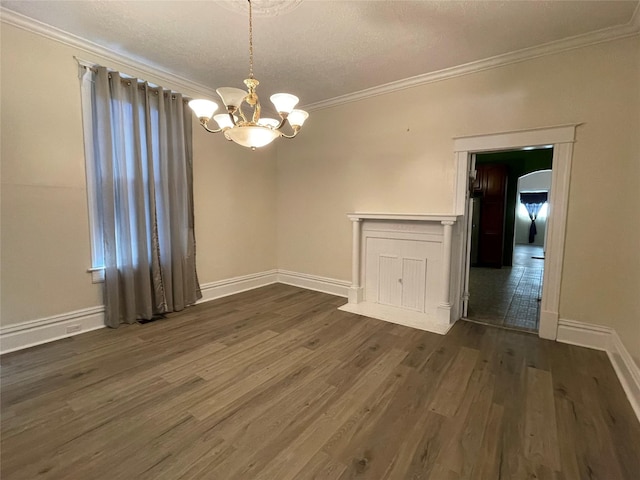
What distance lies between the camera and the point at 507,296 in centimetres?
464

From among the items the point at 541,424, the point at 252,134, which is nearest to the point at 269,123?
the point at 252,134

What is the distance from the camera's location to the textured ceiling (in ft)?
7.90

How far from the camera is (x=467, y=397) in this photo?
2.11m

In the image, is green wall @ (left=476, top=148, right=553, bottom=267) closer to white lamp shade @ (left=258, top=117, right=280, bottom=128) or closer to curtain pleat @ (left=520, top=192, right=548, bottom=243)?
curtain pleat @ (left=520, top=192, right=548, bottom=243)

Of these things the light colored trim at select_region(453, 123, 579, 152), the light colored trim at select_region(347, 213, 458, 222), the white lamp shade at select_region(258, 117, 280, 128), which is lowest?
the light colored trim at select_region(347, 213, 458, 222)

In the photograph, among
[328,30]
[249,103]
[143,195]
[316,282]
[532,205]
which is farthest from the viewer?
[532,205]

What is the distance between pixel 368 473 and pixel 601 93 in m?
3.63

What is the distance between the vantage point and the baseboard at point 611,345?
6.82ft

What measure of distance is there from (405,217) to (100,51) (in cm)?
368

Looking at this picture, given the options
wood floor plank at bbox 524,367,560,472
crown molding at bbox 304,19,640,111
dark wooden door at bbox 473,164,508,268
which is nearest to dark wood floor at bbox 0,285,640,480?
wood floor plank at bbox 524,367,560,472

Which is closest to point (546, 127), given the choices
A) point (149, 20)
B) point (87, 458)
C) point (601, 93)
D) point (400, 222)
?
point (601, 93)

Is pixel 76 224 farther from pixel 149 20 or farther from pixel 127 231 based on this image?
pixel 149 20

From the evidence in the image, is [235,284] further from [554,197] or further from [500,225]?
[500,225]

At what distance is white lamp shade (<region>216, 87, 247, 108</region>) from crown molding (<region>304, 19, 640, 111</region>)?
253 cm
